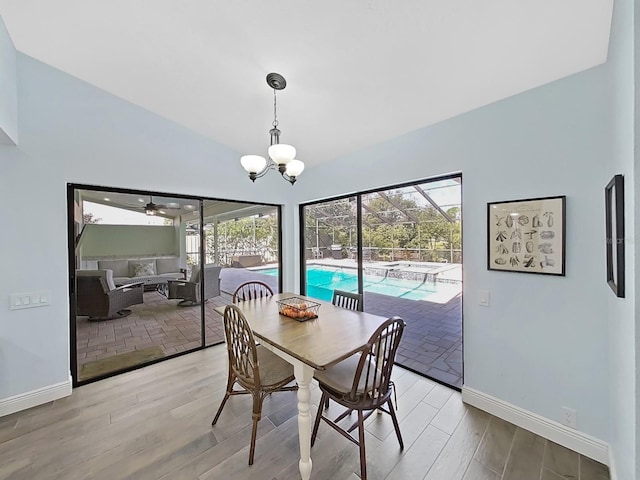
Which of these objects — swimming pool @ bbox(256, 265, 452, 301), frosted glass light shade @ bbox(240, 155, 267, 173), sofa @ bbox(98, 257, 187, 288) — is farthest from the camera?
swimming pool @ bbox(256, 265, 452, 301)

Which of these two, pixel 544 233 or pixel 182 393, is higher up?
pixel 544 233

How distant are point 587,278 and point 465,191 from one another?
3.44 feet

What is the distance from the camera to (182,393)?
2.47 meters

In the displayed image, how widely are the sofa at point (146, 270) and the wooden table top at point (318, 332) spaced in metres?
1.66

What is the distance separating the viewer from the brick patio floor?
113 inches

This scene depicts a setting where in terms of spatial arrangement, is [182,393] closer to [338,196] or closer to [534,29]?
[338,196]

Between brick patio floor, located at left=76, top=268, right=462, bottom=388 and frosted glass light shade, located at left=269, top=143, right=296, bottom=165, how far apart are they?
232 cm

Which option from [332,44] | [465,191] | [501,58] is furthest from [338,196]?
[501,58]

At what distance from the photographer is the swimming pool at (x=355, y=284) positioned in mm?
3514

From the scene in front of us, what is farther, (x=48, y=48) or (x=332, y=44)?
(x=48, y=48)

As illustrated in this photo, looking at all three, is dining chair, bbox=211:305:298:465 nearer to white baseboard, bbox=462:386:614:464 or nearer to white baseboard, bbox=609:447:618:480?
white baseboard, bbox=462:386:614:464

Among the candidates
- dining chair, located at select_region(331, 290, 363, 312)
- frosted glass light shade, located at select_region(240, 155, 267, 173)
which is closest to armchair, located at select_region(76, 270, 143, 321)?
frosted glass light shade, located at select_region(240, 155, 267, 173)

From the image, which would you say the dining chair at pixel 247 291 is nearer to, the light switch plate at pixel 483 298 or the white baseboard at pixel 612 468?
the light switch plate at pixel 483 298

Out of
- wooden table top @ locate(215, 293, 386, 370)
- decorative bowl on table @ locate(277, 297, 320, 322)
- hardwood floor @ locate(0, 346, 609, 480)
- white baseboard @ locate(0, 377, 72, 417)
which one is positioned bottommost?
hardwood floor @ locate(0, 346, 609, 480)
